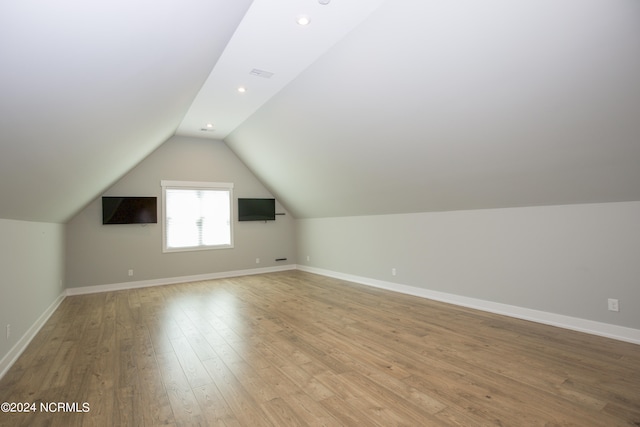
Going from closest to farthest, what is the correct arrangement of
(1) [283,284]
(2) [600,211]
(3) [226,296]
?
(2) [600,211]
(3) [226,296]
(1) [283,284]

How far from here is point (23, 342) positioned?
11.3 feet

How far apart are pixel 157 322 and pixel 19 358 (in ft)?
4.54

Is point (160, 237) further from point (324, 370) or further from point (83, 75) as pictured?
point (83, 75)

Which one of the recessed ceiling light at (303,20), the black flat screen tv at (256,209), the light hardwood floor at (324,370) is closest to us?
the light hardwood floor at (324,370)

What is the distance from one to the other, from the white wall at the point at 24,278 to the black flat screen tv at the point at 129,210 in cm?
132

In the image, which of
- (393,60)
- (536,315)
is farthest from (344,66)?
(536,315)

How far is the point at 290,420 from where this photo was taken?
2109mm

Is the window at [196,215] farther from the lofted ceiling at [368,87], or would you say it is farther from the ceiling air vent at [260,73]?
the ceiling air vent at [260,73]

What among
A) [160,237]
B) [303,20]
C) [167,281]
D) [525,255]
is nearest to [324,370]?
[525,255]

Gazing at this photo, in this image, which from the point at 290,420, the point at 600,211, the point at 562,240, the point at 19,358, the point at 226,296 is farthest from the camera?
the point at 226,296

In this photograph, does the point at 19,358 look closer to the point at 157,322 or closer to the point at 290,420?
the point at 157,322

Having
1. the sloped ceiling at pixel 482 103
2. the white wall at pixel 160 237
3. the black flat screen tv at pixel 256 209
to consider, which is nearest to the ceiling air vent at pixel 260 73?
the sloped ceiling at pixel 482 103

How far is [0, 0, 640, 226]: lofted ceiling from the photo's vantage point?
182 cm

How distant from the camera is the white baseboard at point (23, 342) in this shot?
2.90 m
